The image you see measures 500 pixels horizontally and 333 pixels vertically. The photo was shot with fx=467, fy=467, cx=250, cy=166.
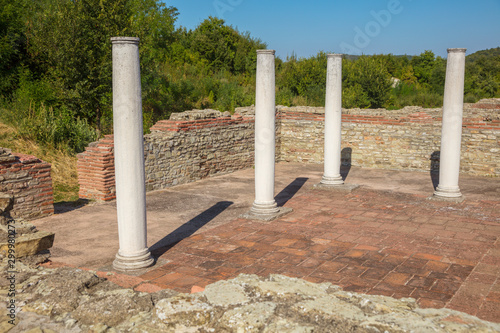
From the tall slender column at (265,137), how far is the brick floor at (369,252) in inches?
15.4

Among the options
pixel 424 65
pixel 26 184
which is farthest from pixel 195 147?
pixel 424 65

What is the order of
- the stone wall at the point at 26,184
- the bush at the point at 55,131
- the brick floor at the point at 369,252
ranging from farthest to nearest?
the bush at the point at 55,131
the stone wall at the point at 26,184
the brick floor at the point at 369,252

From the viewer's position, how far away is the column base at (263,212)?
8.12 metres

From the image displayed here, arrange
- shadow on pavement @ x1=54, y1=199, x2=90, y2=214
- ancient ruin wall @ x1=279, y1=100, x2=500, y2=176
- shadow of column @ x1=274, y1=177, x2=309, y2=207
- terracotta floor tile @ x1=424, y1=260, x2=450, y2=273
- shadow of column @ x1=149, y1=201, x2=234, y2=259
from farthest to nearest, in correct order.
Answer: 1. ancient ruin wall @ x1=279, y1=100, x2=500, y2=176
2. shadow of column @ x1=274, y1=177, x2=309, y2=207
3. shadow on pavement @ x1=54, y1=199, x2=90, y2=214
4. shadow of column @ x1=149, y1=201, x2=234, y2=259
5. terracotta floor tile @ x1=424, y1=260, x2=450, y2=273

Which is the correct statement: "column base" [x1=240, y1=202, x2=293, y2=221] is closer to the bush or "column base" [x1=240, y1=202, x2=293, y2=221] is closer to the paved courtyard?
the paved courtyard

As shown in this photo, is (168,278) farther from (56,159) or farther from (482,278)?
(56,159)

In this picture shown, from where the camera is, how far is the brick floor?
5223 millimetres

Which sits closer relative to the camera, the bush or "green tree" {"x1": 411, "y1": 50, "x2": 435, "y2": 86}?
the bush

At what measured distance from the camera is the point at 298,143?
14352mm

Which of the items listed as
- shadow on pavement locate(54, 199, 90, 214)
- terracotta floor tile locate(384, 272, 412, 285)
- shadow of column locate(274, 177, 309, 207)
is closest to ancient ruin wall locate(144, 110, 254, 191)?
shadow on pavement locate(54, 199, 90, 214)

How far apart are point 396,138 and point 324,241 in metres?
7.08

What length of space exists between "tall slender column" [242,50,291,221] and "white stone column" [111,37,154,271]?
2705 millimetres

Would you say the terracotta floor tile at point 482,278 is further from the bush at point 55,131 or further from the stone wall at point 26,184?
the bush at point 55,131

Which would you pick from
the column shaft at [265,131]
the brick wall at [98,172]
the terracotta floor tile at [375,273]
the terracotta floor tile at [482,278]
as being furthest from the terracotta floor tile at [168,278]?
the brick wall at [98,172]
